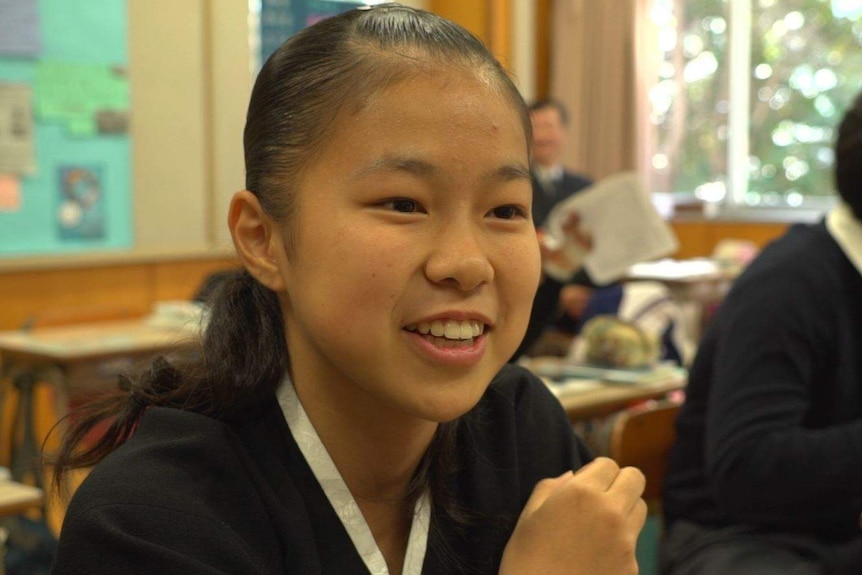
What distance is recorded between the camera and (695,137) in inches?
316

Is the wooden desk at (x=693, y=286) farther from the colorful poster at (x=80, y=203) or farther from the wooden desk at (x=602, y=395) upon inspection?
the colorful poster at (x=80, y=203)

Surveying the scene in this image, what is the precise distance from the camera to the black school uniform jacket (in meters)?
→ 0.89

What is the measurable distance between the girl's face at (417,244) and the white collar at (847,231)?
1.10 metres

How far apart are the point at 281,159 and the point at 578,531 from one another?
1.49 feet

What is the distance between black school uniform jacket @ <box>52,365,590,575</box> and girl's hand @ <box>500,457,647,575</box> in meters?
0.02

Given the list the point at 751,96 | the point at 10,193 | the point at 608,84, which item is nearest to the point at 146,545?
the point at 10,193

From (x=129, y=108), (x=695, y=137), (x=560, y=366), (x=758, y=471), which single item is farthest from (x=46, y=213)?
(x=695, y=137)

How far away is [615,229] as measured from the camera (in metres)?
2.90

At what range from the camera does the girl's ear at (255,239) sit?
100 cm

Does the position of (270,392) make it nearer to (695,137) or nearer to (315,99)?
(315,99)

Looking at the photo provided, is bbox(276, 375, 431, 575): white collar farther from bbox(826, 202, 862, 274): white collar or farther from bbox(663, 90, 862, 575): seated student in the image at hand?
bbox(826, 202, 862, 274): white collar

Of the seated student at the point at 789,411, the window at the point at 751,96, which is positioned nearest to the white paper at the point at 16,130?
the seated student at the point at 789,411

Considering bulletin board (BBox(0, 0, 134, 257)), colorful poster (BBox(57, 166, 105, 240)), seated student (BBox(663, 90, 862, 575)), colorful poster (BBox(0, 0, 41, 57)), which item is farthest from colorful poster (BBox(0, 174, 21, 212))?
seated student (BBox(663, 90, 862, 575))

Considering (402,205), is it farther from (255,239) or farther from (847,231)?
(847,231)
